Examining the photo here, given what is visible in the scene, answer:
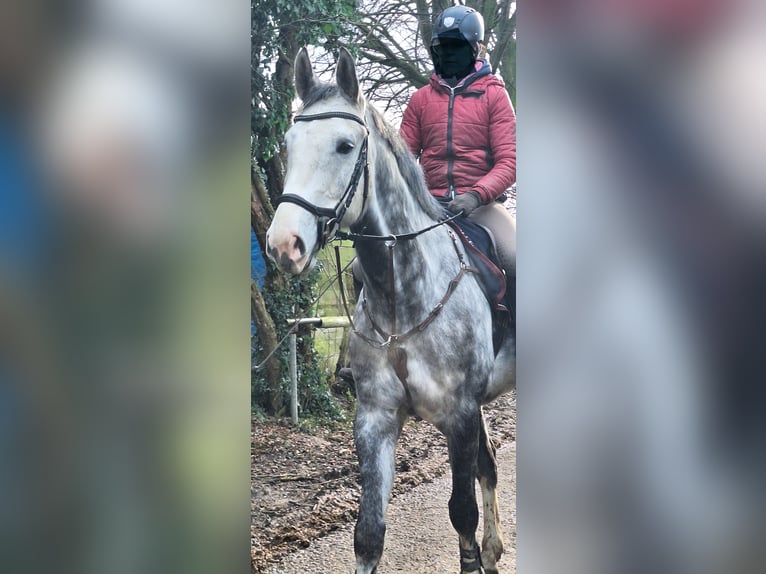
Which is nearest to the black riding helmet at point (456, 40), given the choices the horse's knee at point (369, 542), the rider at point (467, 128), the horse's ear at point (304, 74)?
the rider at point (467, 128)

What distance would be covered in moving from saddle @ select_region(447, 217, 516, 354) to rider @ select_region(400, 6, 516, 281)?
0.11 feet

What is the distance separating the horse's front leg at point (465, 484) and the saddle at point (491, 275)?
346mm

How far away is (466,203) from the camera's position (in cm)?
335

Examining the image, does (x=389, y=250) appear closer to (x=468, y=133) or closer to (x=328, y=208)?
(x=328, y=208)

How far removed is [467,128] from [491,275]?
0.62 metres

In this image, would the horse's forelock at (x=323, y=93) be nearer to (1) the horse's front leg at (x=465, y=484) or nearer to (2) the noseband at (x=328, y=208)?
(2) the noseband at (x=328, y=208)

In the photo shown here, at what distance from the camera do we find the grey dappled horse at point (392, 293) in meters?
3.42

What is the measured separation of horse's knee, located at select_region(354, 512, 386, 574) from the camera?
349 centimetres

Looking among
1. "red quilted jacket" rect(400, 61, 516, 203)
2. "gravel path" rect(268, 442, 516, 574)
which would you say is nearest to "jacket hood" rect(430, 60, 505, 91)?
"red quilted jacket" rect(400, 61, 516, 203)

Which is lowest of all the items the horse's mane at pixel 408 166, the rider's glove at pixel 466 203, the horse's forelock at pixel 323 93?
the rider's glove at pixel 466 203

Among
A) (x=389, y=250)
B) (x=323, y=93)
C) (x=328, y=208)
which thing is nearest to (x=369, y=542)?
(x=389, y=250)
